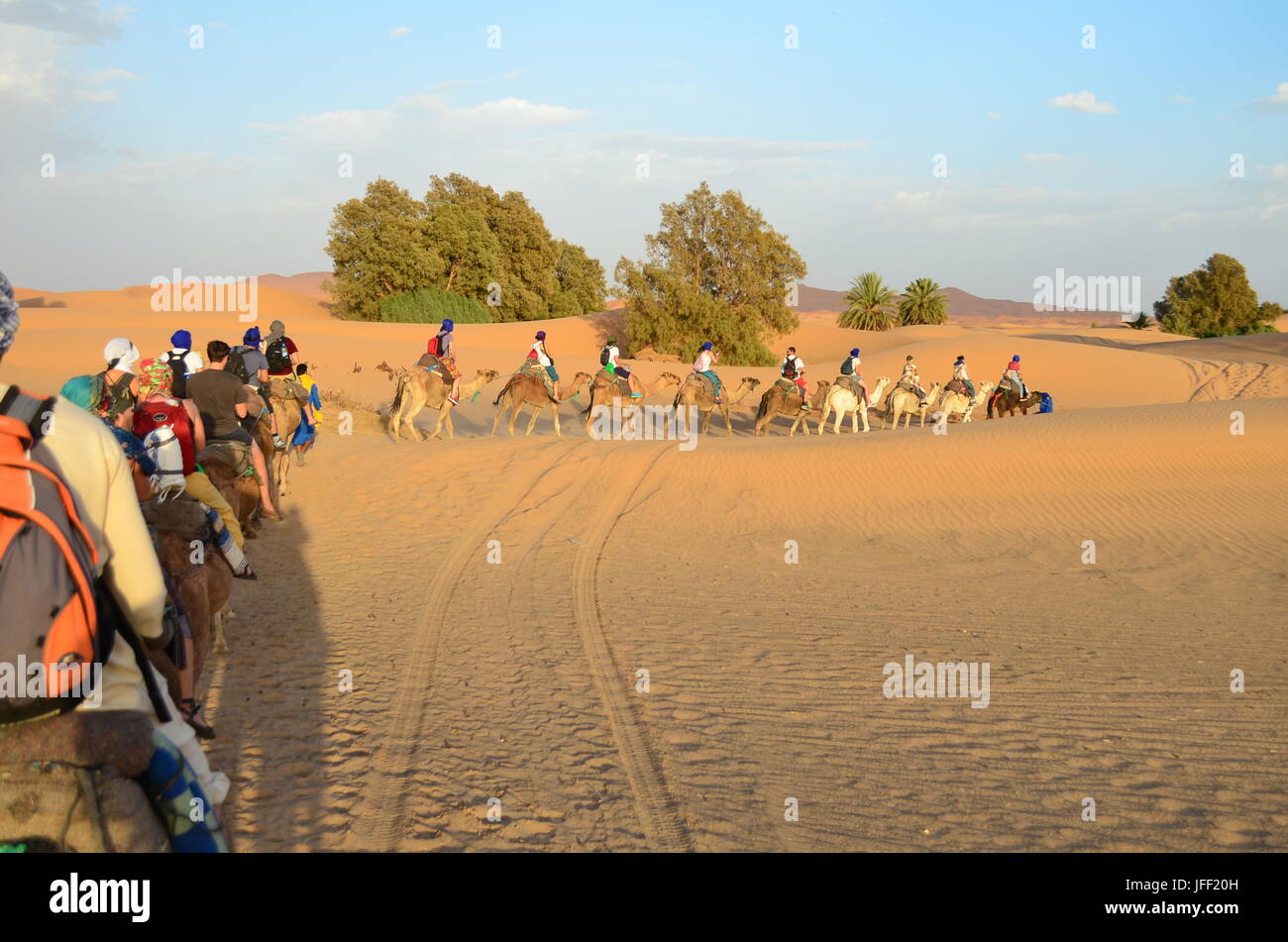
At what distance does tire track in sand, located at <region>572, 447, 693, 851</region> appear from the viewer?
197 inches

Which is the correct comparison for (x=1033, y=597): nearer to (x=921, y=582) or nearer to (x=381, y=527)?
(x=921, y=582)

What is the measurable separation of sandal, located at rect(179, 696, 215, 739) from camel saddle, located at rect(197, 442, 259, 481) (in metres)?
3.52

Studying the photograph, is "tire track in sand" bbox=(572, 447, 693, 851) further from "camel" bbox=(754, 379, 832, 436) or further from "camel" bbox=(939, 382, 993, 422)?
"camel" bbox=(939, 382, 993, 422)

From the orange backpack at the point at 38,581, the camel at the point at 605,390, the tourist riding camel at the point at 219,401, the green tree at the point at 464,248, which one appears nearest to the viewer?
the orange backpack at the point at 38,581

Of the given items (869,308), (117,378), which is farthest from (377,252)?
(117,378)

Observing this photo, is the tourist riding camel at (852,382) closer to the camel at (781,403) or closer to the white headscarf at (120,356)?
the camel at (781,403)

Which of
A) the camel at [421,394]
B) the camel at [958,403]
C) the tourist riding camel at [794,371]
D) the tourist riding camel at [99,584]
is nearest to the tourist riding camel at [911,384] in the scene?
the camel at [958,403]

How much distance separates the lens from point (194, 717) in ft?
19.0

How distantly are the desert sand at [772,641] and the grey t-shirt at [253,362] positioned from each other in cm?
214

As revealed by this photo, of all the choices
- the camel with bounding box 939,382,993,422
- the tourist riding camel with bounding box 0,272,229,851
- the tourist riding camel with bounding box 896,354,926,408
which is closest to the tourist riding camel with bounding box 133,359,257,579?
the tourist riding camel with bounding box 0,272,229,851

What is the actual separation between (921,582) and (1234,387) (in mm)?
27592

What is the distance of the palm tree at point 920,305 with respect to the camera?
6812cm
